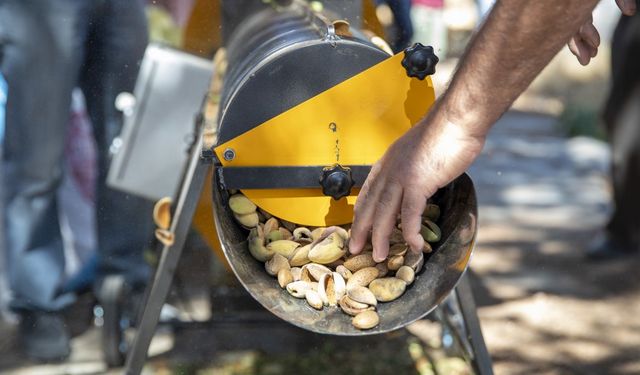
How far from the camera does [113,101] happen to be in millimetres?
2334

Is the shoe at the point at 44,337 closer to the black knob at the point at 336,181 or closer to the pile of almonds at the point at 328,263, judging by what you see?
the pile of almonds at the point at 328,263

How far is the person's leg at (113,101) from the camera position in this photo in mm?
2297

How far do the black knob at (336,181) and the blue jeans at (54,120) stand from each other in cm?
97

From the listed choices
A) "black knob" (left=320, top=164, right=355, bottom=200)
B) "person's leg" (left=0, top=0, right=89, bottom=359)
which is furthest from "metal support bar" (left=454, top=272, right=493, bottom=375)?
"person's leg" (left=0, top=0, right=89, bottom=359)

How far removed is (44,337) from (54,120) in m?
0.61

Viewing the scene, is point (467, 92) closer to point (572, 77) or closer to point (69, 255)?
point (69, 255)

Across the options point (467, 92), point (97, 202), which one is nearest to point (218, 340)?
point (97, 202)

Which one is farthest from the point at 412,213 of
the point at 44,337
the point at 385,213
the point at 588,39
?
the point at 44,337

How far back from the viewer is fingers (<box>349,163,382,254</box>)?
4.39 feet

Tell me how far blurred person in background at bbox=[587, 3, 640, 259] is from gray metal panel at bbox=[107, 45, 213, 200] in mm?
1635

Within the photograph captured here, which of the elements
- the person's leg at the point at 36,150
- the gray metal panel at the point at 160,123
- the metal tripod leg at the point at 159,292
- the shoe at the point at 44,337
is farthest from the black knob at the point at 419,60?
the shoe at the point at 44,337

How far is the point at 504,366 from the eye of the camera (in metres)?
2.46

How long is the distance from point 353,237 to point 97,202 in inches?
47.5

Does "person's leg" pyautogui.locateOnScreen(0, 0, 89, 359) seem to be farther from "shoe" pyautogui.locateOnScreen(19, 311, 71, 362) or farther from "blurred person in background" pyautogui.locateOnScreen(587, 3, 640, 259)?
"blurred person in background" pyautogui.locateOnScreen(587, 3, 640, 259)
